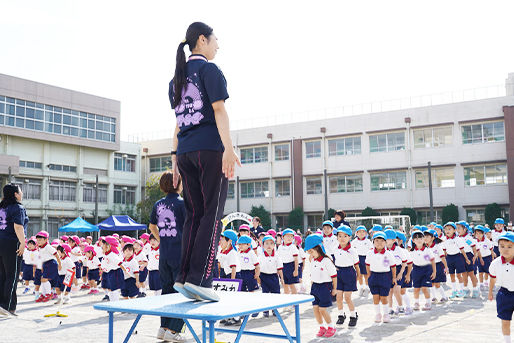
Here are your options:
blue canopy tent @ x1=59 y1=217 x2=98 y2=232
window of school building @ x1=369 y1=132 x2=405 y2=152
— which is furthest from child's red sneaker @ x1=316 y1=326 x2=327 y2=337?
window of school building @ x1=369 y1=132 x2=405 y2=152

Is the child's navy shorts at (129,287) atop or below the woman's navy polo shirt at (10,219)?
below

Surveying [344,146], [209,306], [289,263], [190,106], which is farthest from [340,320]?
[344,146]

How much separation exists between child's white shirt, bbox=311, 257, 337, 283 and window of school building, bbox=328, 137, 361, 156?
3357 centimetres

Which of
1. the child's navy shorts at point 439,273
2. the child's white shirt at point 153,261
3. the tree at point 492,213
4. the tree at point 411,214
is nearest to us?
the child's navy shorts at point 439,273

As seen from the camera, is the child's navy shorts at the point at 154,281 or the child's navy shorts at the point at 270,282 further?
the child's navy shorts at the point at 154,281

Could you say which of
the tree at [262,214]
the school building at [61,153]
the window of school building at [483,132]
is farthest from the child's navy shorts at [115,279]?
the tree at [262,214]

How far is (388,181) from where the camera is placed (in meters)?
40.0

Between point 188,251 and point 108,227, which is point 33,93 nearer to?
point 108,227

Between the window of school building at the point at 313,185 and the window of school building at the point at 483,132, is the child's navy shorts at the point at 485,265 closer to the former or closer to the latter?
the window of school building at the point at 483,132

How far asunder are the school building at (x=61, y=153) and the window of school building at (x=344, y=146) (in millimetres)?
20355

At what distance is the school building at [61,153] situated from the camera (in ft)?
131

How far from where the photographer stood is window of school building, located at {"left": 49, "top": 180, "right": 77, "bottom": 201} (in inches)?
1678

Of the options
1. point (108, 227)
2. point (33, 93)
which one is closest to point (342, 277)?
point (108, 227)

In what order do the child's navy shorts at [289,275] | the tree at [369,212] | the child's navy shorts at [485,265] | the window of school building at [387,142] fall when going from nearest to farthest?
the child's navy shorts at [289,275]
the child's navy shorts at [485,265]
the tree at [369,212]
the window of school building at [387,142]
